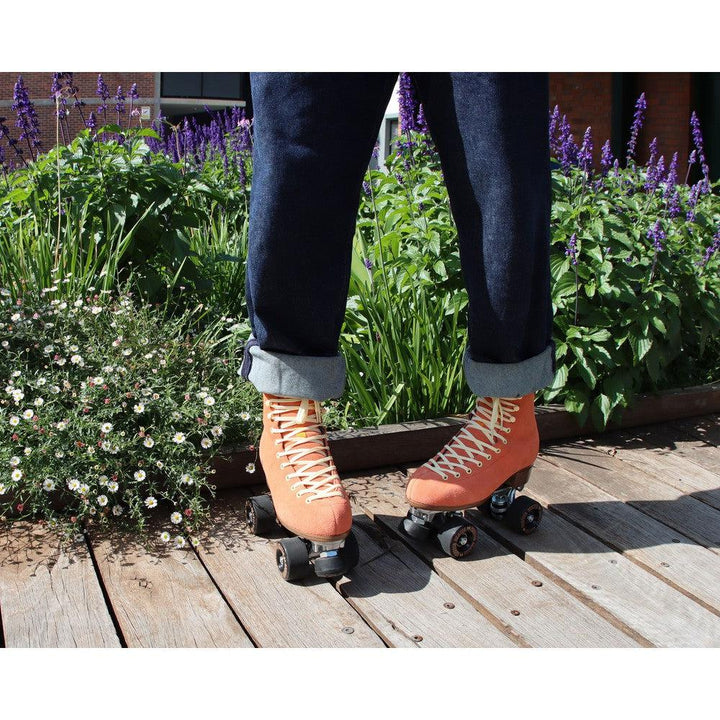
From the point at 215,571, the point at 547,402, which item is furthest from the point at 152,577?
the point at 547,402

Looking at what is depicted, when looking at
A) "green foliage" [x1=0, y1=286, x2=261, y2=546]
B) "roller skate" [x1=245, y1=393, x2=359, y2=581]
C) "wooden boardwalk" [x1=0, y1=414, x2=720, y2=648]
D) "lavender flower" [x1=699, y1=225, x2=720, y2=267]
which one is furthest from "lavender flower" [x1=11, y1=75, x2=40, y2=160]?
"lavender flower" [x1=699, y1=225, x2=720, y2=267]

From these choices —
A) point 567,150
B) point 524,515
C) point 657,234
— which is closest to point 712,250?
point 657,234

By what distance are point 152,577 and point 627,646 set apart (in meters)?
0.78

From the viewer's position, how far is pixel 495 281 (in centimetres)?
147

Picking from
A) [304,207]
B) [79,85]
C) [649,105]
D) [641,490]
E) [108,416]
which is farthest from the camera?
[79,85]

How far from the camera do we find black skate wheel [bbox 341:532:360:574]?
1.44 meters

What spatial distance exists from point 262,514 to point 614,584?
64 cm

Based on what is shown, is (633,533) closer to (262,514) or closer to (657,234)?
(262,514)

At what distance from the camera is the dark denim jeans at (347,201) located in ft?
4.42

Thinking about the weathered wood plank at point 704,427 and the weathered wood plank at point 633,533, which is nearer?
the weathered wood plank at point 633,533

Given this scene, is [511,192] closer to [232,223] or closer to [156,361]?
[156,361]

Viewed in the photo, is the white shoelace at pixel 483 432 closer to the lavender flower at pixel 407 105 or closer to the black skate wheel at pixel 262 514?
the black skate wheel at pixel 262 514

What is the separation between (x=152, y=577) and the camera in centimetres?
145

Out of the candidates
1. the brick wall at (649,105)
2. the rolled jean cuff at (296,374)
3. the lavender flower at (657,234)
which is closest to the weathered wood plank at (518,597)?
the rolled jean cuff at (296,374)
